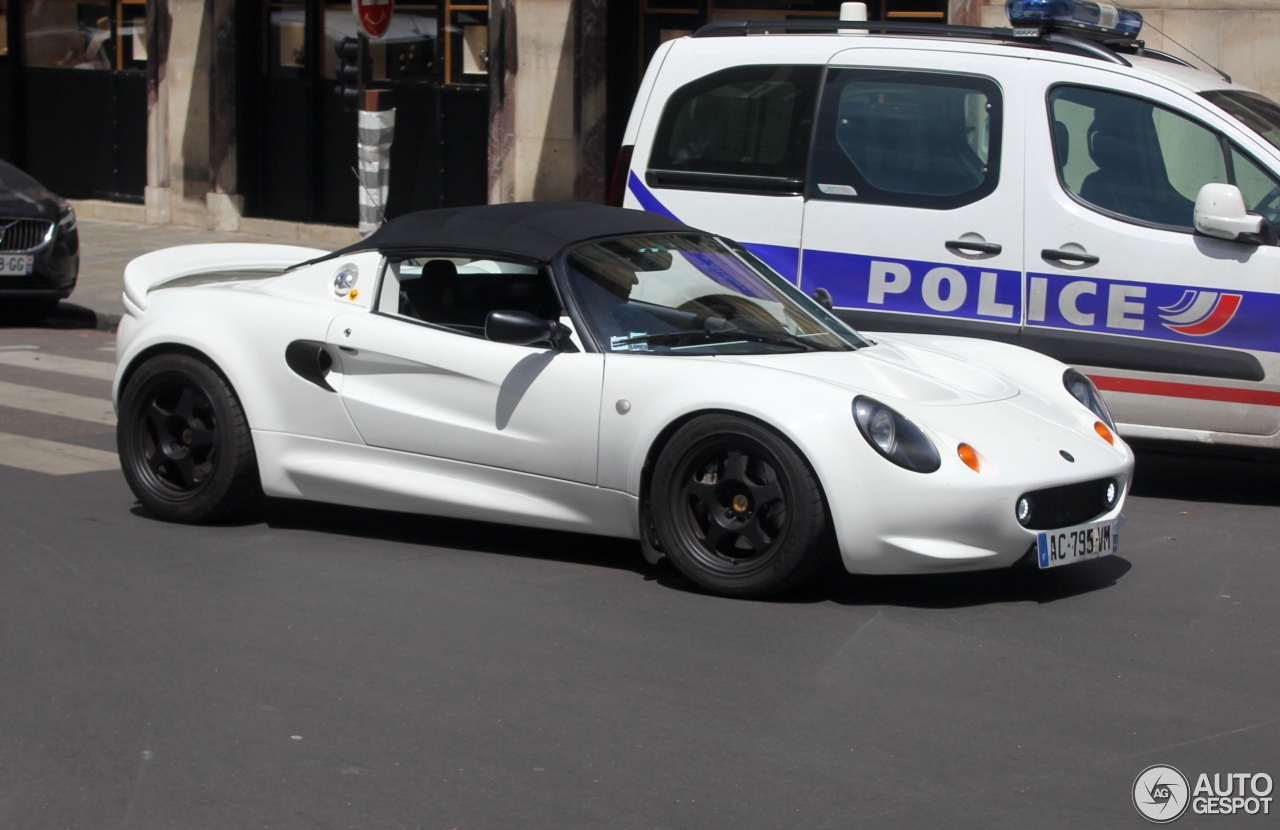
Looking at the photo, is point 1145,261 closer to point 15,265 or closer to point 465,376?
point 465,376

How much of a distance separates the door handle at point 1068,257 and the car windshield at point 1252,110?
0.91m

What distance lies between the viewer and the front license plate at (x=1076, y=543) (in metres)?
5.56

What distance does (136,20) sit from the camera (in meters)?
20.7

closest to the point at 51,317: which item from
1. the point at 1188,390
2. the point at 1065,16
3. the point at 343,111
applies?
the point at 343,111

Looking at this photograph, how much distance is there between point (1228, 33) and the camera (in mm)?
13766

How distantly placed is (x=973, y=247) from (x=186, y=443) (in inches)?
145

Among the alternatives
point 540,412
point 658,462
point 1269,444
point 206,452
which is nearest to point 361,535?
point 206,452

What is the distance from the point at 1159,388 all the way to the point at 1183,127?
121 centimetres

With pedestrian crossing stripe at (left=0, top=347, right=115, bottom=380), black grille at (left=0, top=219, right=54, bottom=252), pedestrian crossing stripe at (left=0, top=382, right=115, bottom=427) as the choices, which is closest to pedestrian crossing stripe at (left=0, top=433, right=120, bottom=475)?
pedestrian crossing stripe at (left=0, top=382, right=115, bottom=427)

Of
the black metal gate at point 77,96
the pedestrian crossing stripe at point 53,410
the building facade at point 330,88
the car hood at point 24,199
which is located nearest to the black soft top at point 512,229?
the pedestrian crossing stripe at point 53,410

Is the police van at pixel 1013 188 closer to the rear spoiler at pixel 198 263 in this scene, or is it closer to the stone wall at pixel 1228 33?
the rear spoiler at pixel 198 263

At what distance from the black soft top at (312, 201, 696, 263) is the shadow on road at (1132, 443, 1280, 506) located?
9.16 ft

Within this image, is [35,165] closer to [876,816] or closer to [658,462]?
[658,462]

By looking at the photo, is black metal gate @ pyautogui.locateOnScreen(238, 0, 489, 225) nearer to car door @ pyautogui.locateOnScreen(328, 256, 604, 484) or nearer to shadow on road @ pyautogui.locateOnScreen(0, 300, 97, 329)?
shadow on road @ pyautogui.locateOnScreen(0, 300, 97, 329)
